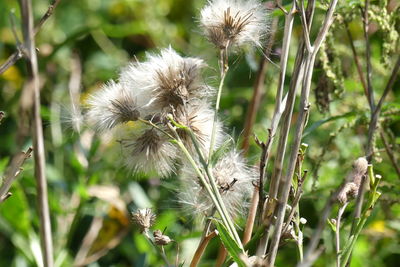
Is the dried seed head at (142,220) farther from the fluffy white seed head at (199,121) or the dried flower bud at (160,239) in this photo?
the fluffy white seed head at (199,121)

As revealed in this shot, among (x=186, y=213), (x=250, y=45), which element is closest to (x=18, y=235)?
(x=186, y=213)

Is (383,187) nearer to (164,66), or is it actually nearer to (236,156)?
(236,156)

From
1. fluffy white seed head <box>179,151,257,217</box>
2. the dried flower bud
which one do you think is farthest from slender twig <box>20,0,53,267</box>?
fluffy white seed head <box>179,151,257,217</box>

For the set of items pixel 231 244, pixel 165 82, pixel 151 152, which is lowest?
pixel 231 244

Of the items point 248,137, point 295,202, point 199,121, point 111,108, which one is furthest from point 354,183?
point 248,137

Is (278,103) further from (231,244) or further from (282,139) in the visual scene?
(231,244)

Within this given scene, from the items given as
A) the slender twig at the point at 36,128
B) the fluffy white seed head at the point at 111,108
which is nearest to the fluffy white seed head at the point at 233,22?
the fluffy white seed head at the point at 111,108

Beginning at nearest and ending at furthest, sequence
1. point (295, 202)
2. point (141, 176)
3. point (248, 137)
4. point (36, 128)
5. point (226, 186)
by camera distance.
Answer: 1. point (36, 128)
2. point (295, 202)
3. point (226, 186)
4. point (141, 176)
5. point (248, 137)

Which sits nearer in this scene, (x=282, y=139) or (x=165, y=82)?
(x=282, y=139)
